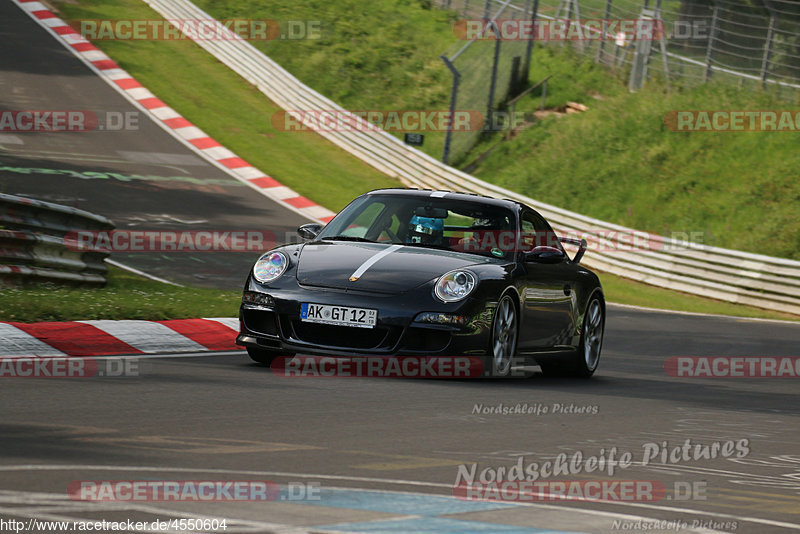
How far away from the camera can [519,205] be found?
10.1 meters

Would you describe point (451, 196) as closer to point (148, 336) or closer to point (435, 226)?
point (435, 226)

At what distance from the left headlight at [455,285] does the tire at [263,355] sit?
124 centimetres

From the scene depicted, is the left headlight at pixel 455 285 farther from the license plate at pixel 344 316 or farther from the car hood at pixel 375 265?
the license plate at pixel 344 316

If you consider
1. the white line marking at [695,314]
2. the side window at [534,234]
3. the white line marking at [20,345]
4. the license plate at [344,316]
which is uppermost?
the side window at [534,234]

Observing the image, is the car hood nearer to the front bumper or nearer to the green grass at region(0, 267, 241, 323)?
the front bumper

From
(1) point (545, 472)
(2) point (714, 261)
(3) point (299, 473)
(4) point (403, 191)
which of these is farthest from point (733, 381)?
(2) point (714, 261)

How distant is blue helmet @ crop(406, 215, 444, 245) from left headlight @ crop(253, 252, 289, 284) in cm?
108

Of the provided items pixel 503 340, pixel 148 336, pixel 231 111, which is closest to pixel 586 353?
pixel 503 340

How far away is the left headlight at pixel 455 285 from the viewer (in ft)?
27.8

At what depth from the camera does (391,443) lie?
5906 mm

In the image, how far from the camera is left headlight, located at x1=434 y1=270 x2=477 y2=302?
8477 mm

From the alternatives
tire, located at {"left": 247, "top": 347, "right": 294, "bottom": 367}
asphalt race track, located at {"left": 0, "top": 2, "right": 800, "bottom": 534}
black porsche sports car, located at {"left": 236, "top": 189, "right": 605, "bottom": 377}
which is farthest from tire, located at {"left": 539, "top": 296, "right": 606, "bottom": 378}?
tire, located at {"left": 247, "top": 347, "right": 294, "bottom": 367}

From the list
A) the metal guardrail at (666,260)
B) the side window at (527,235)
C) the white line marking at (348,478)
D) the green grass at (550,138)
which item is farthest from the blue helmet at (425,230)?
the metal guardrail at (666,260)

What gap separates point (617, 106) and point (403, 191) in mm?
21308
